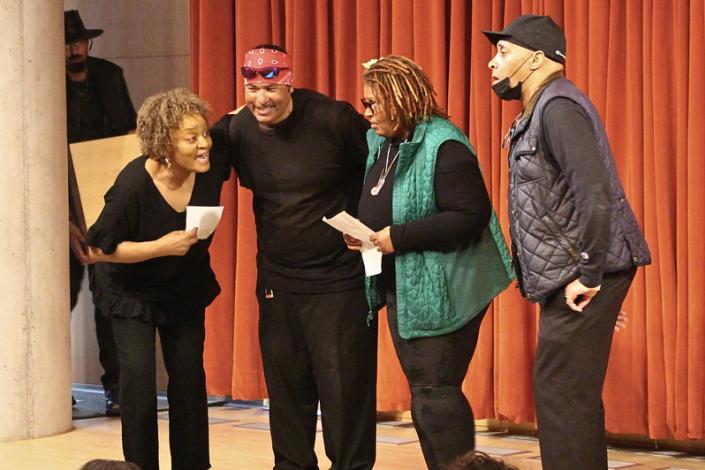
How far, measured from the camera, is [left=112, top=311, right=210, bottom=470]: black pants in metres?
3.90

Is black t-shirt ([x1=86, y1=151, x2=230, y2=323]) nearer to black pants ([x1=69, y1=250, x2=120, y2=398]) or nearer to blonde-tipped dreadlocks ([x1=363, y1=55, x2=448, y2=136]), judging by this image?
blonde-tipped dreadlocks ([x1=363, y1=55, x2=448, y2=136])

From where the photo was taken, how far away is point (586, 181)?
2943 mm

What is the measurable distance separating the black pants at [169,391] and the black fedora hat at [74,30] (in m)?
2.78

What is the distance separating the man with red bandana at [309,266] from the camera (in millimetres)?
3865

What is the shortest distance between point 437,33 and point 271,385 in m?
2.06

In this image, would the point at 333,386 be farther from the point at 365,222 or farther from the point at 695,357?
the point at 695,357

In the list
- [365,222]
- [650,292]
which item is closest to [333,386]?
[365,222]

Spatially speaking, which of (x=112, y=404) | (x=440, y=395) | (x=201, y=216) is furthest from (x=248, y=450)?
(x=440, y=395)

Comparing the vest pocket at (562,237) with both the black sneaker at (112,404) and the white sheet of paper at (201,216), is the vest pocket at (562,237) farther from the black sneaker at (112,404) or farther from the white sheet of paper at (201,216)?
the black sneaker at (112,404)

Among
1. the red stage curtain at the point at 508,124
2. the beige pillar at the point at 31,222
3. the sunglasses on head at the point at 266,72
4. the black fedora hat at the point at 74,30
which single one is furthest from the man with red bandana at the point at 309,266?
the black fedora hat at the point at 74,30

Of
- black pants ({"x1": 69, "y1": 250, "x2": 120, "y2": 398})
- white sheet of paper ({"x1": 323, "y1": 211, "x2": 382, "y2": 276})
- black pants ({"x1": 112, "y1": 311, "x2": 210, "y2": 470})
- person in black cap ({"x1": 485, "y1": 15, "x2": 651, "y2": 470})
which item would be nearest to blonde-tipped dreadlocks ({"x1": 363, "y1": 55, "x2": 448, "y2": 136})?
white sheet of paper ({"x1": 323, "y1": 211, "x2": 382, "y2": 276})

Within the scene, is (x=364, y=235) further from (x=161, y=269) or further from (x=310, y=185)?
(x=161, y=269)

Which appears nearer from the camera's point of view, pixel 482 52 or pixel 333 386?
pixel 333 386

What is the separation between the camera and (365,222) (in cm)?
361
